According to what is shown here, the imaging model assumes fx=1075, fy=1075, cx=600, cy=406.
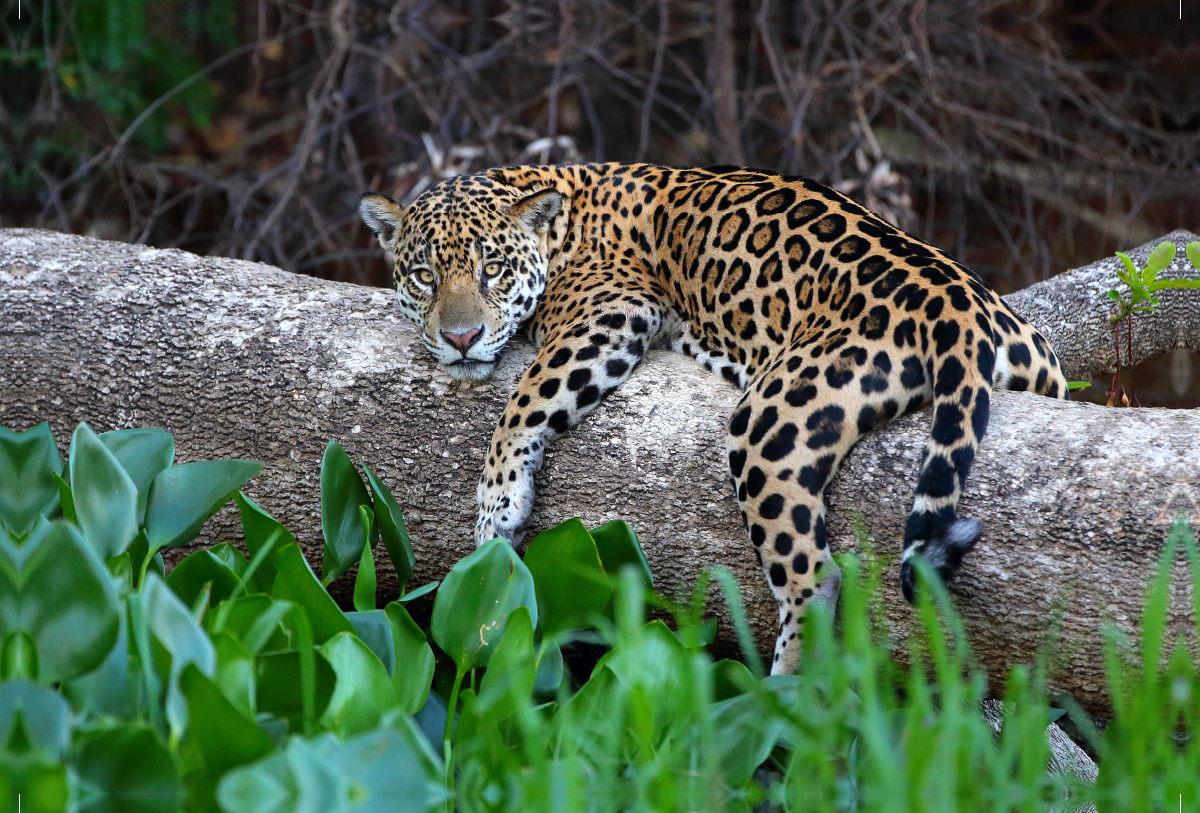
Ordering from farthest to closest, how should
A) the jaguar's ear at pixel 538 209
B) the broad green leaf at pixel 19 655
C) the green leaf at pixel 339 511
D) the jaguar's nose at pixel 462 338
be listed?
the jaguar's ear at pixel 538 209
the jaguar's nose at pixel 462 338
the green leaf at pixel 339 511
the broad green leaf at pixel 19 655

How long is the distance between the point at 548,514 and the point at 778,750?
1074mm

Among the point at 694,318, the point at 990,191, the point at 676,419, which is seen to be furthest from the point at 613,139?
the point at 676,419

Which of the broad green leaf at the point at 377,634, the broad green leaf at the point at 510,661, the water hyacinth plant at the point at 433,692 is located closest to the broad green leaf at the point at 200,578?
the water hyacinth plant at the point at 433,692

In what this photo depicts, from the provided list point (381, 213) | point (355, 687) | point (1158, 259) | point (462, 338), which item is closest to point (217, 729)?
point (355, 687)

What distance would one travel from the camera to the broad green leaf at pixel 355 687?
90.2 inches

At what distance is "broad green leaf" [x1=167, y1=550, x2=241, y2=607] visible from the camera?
2.83 m

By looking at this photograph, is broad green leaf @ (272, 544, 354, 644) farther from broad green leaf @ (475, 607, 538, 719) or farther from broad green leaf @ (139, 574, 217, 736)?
broad green leaf @ (139, 574, 217, 736)

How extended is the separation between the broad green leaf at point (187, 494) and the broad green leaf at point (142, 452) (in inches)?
3.9

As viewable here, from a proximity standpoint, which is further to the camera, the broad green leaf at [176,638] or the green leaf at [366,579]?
the green leaf at [366,579]

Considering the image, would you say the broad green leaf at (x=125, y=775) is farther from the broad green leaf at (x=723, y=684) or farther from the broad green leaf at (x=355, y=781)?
the broad green leaf at (x=723, y=684)

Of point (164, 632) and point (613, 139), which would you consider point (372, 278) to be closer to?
point (613, 139)

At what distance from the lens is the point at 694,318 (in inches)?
155

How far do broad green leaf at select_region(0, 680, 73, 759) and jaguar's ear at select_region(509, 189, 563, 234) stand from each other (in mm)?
2612

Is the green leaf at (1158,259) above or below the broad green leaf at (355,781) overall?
above
